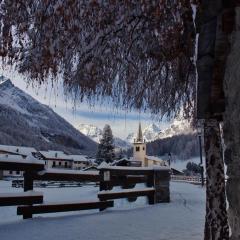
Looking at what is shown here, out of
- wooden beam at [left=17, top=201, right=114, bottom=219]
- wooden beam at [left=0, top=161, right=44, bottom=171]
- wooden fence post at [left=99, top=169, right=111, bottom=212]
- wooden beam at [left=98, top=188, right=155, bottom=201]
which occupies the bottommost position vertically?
wooden beam at [left=17, top=201, right=114, bottom=219]

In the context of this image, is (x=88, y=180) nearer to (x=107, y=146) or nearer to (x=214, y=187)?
(x=214, y=187)

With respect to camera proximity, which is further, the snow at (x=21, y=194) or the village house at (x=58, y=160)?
the village house at (x=58, y=160)

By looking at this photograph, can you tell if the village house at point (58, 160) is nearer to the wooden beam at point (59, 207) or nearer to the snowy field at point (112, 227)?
the wooden beam at point (59, 207)

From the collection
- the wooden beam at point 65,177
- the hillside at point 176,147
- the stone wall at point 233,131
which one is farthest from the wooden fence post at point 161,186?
the hillside at point 176,147

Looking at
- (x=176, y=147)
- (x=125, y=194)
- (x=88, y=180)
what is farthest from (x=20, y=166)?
(x=176, y=147)

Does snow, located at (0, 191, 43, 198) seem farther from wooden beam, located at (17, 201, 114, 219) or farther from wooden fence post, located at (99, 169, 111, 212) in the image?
wooden fence post, located at (99, 169, 111, 212)

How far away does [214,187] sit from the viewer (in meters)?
6.02

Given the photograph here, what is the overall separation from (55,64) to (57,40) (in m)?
0.38

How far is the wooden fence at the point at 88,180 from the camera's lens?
25.9ft

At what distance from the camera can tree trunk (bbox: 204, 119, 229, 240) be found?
5.95 meters

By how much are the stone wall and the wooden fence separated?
15.8ft

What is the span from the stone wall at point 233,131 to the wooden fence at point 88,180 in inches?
190

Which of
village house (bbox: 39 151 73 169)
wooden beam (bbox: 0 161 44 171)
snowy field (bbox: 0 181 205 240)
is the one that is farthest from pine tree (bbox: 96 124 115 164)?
wooden beam (bbox: 0 161 44 171)

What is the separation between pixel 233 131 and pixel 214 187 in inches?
104
